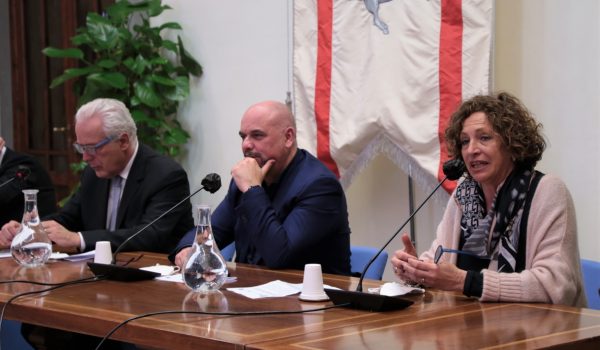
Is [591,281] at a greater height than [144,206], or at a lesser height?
lesser

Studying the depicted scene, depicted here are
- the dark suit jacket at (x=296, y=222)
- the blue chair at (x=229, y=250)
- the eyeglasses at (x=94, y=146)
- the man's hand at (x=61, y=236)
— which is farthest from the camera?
the eyeglasses at (x=94, y=146)

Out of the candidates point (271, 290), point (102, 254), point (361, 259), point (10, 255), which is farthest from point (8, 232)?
point (271, 290)

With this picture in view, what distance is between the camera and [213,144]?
5.73 m

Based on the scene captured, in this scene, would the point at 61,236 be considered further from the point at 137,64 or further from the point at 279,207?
the point at 137,64

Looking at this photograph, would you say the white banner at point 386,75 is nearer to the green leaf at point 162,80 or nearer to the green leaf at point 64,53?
the green leaf at point 162,80

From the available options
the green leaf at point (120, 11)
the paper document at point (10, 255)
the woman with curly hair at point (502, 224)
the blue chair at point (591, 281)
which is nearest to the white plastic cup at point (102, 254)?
the paper document at point (10, 255)

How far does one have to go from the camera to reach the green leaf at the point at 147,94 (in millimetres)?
5512

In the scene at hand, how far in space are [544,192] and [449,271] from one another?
40cm

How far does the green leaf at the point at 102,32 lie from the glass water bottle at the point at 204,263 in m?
3.32

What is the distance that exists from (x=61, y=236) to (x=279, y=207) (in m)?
0.87

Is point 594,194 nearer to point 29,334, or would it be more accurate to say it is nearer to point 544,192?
point 544,192

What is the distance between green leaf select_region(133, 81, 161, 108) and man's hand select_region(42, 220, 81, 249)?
2.07 meters

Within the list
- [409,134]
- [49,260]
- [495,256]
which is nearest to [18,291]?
[49,260]

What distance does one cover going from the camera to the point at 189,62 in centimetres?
567
